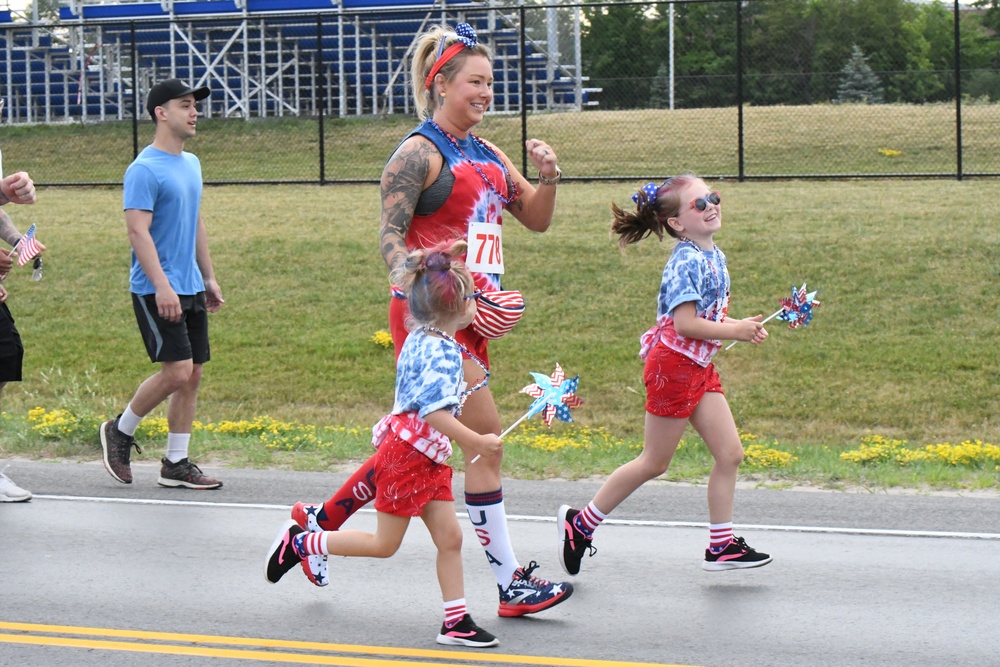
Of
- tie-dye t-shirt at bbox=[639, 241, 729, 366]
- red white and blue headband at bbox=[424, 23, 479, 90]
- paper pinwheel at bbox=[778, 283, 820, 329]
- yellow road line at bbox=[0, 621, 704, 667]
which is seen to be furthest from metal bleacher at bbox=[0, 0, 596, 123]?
yellow road line at bbox=[0, 621, 704, 667]

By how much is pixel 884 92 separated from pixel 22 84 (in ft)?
63.8

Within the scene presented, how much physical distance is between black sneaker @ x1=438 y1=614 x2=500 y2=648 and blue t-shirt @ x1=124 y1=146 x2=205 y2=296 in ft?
11.0

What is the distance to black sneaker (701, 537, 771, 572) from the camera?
607 cm

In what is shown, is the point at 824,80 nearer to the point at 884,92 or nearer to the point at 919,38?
the point at 884,92

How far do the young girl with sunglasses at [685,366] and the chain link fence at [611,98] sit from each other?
11.9 metres

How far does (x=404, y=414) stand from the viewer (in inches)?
195

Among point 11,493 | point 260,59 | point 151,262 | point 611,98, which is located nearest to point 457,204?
point 151,262

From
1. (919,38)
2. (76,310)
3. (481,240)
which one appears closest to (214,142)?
(76,310)

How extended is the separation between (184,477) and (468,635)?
11.3 ft

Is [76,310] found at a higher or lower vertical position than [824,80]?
lower

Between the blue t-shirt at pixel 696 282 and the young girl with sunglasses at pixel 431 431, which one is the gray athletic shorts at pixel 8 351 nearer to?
the young girl with sunglasses at pixel 431 431

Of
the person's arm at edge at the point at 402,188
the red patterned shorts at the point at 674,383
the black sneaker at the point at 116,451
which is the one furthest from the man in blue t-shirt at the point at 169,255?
the red patterned shorts at the point at 674,383

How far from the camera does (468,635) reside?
5.11m

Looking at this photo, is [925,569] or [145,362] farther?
[145,362]
